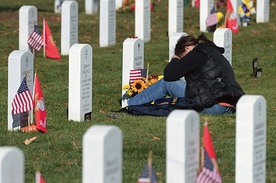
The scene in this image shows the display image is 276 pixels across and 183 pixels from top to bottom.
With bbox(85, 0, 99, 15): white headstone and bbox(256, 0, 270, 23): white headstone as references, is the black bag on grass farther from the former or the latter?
bbox(85, 0, 99, 15): white headstone

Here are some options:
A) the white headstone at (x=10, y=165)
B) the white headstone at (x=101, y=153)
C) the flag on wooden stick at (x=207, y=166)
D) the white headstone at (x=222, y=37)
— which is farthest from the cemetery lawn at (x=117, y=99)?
the white headstone at (x=10, y=165)

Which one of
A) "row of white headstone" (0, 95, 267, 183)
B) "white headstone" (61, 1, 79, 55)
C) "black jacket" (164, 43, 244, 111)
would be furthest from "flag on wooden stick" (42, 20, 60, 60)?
"row of white headstone" (0, 95, 267, 183)

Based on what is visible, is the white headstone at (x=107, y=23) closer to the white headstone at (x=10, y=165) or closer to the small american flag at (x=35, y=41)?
the small american flag at (x=35, y=41)

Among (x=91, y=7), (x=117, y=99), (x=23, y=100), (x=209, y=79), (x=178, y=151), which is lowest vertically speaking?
(x=117, y=99)

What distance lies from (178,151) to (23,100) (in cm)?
460

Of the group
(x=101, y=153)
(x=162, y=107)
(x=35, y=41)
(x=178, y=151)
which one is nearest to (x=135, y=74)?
(x=162, y=107)

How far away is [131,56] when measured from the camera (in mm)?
12578

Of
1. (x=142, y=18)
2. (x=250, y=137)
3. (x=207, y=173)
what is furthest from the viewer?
(x=142, y=18)

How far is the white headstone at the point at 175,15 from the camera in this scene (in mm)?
19062

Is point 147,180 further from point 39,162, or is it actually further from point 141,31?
point 141,31

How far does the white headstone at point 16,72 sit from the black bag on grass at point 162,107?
1445mm

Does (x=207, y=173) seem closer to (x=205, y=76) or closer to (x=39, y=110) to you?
(x=39, y=110)

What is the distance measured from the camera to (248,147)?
719 cm

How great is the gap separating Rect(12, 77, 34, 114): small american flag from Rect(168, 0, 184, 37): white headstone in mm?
8566
